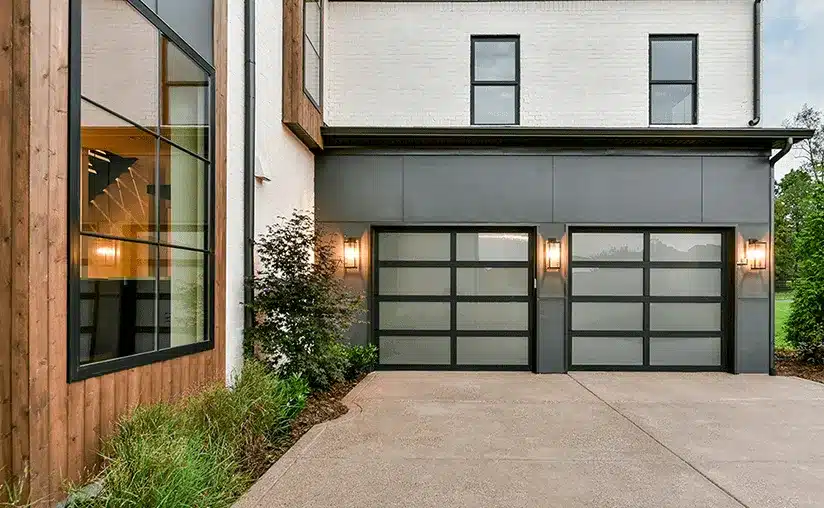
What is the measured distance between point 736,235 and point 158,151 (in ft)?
27.7

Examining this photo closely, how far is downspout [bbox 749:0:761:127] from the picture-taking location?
9.49 meters

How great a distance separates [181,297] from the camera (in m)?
5.20

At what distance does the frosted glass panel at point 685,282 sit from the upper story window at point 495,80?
136 inches

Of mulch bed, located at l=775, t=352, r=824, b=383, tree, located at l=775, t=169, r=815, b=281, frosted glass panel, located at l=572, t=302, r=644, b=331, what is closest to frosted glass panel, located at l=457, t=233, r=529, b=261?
frosted glass panel, located at l=572, t=302, r=644, b=331

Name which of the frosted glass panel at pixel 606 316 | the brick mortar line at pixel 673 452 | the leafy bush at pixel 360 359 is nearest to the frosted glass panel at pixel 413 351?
the leafy bush at pixel 360 359

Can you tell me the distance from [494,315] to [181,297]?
5.47 m

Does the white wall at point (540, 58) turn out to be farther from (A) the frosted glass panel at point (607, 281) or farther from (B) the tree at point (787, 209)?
(B) the tree at point (787, 209)

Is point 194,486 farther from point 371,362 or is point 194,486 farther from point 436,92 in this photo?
point 436,92

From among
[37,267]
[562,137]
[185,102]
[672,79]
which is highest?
[672,79]

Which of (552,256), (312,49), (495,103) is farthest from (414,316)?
(312,49)

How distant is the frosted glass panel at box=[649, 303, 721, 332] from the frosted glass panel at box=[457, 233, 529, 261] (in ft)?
7.41

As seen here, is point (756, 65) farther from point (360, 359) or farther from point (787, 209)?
point (787, 209)

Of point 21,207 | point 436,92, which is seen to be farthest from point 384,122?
point 21,207

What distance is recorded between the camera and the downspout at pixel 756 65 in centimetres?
949
